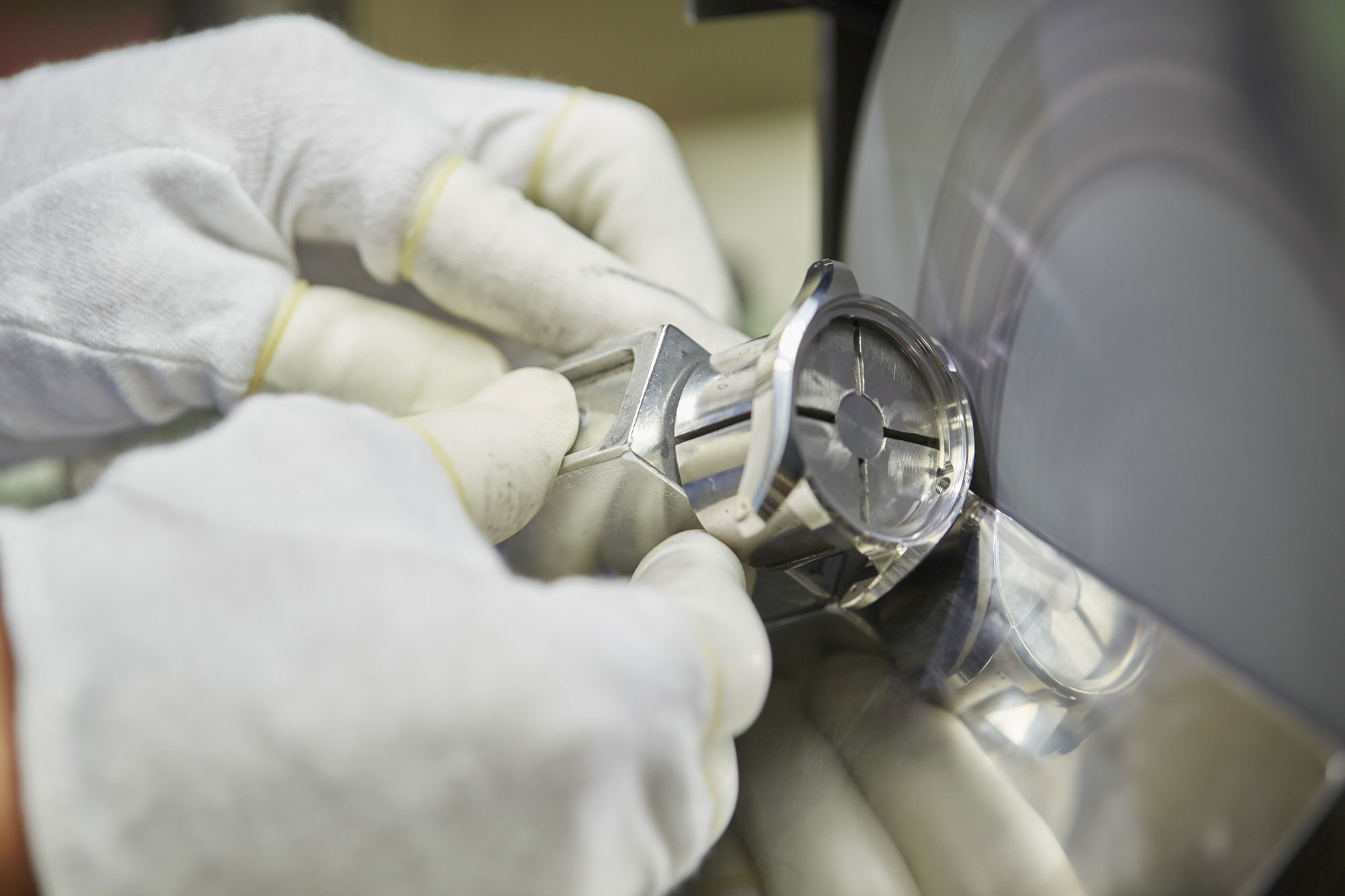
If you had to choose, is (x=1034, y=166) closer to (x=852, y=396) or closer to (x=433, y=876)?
(x=852, y=396)

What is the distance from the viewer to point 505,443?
0.28 m

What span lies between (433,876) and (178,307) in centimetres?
27

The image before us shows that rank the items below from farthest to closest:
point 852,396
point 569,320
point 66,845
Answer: point 569,320 → point 852,396 → point 66,845

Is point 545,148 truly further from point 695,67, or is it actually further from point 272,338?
point 695,67

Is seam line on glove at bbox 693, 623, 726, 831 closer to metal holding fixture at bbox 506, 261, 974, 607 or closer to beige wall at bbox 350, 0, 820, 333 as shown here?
metal holding fixture at bbox 506, 261, 974, 607

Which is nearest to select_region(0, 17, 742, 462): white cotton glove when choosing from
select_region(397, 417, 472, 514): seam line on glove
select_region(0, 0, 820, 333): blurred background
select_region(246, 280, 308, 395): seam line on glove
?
select_region(246, 280, 308, 395): seam line on glove

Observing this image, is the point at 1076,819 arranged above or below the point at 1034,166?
below

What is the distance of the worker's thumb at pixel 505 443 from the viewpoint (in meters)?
0.27

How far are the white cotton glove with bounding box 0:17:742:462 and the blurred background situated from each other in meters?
0.50

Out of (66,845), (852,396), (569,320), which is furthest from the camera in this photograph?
(569,320)

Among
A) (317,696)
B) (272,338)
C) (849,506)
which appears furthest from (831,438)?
(272,338)

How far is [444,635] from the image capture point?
187mm

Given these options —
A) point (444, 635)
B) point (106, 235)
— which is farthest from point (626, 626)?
point (106, 235)

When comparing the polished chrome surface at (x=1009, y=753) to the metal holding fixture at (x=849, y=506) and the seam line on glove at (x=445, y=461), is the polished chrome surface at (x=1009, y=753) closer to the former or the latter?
the metal holding fixture at (x=849, y=506)
